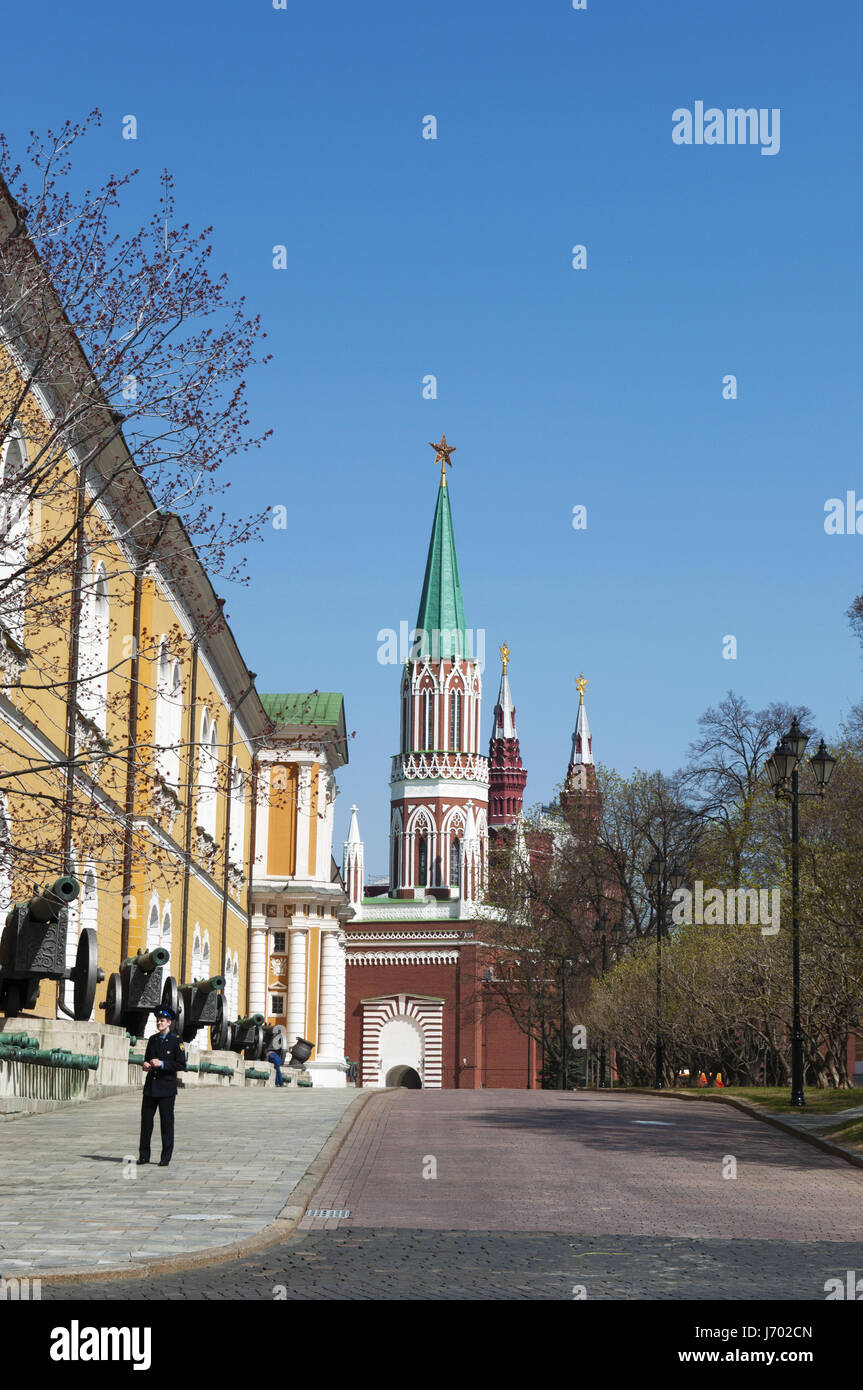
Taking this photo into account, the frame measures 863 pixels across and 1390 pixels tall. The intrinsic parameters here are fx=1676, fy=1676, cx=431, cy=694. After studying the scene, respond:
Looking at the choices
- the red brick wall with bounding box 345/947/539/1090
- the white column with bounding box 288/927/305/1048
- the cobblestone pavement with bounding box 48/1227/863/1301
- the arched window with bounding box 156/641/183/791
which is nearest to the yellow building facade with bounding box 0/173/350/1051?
the arched window with bounding box 156/641/183/791

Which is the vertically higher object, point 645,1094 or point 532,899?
point 532,899

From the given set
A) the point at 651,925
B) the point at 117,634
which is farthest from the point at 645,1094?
the point at 651,925

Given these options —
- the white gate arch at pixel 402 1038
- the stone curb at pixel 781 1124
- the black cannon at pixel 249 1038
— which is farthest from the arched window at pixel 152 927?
the white gate arch at pixel 402 1038

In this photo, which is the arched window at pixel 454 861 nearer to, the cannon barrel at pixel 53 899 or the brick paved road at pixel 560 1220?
the brick paved road at pixel 560 1220

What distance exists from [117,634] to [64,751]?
5.73 metres

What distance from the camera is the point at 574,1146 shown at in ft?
66.3

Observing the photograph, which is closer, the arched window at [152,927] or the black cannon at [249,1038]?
the arched window at [152,927]

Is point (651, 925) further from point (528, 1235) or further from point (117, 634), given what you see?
point (528, 1235)

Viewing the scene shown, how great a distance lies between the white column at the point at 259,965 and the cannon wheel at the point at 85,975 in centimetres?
4074

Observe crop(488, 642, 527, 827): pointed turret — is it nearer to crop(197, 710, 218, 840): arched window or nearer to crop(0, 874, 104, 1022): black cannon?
crop(197, 710, 218, 840): arched window

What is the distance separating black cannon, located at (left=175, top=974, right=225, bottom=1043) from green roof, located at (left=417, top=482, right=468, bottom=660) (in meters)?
90.6

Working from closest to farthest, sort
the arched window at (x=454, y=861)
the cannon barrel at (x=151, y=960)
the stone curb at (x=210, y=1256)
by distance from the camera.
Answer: the stone curb at (x=210, y=1256) → the cannon barrel at (x=151, y=960) → the arched window at (x=454, y=861)

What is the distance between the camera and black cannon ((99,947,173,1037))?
2852 centimetres

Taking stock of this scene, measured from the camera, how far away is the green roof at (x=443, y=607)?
12294 cm
